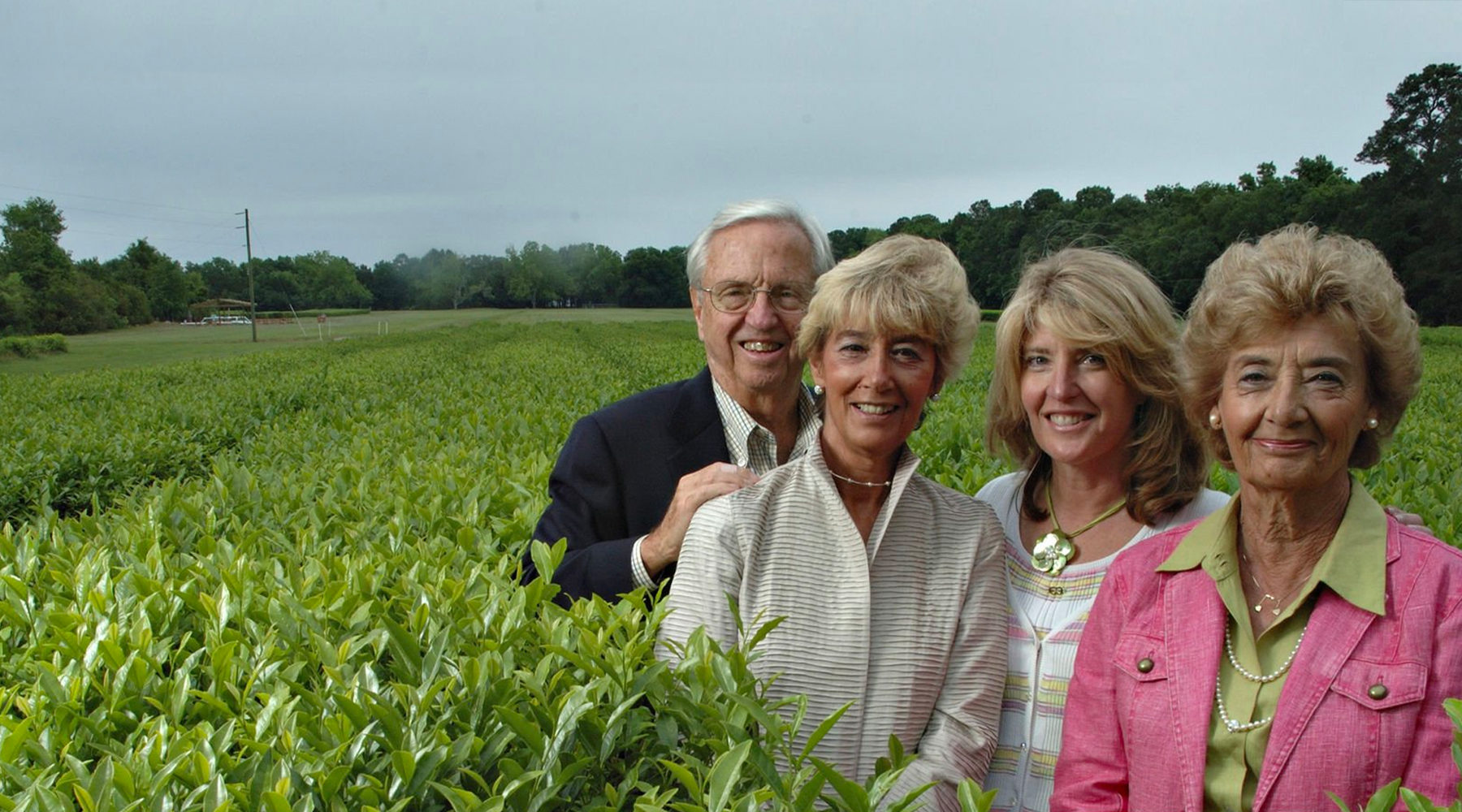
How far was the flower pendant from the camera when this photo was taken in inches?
103

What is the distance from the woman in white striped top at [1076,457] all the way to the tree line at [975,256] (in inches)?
868

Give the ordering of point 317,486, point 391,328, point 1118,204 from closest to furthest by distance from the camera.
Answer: point 317,486
point 391,328
point 1118,204

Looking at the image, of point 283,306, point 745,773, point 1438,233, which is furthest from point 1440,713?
point 283,306

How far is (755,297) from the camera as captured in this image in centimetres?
301

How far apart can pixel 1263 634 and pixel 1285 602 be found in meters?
0.10

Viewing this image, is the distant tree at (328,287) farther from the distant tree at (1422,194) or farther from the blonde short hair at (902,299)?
the blonde short hair at (902,299)

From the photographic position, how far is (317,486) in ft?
15.7

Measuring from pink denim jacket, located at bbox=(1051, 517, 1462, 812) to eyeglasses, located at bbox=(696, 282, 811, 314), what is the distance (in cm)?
122

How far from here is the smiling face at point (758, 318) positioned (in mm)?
2975

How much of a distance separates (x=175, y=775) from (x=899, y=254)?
1.75 m

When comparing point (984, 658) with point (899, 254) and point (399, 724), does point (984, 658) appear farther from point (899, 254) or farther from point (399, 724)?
point (399, 724)

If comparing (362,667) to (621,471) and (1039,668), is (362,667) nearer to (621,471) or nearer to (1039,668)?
(621,471)

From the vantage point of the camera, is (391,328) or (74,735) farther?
(391,328)

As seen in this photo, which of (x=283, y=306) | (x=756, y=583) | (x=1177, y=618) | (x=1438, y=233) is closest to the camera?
(x=1177, y=618)
